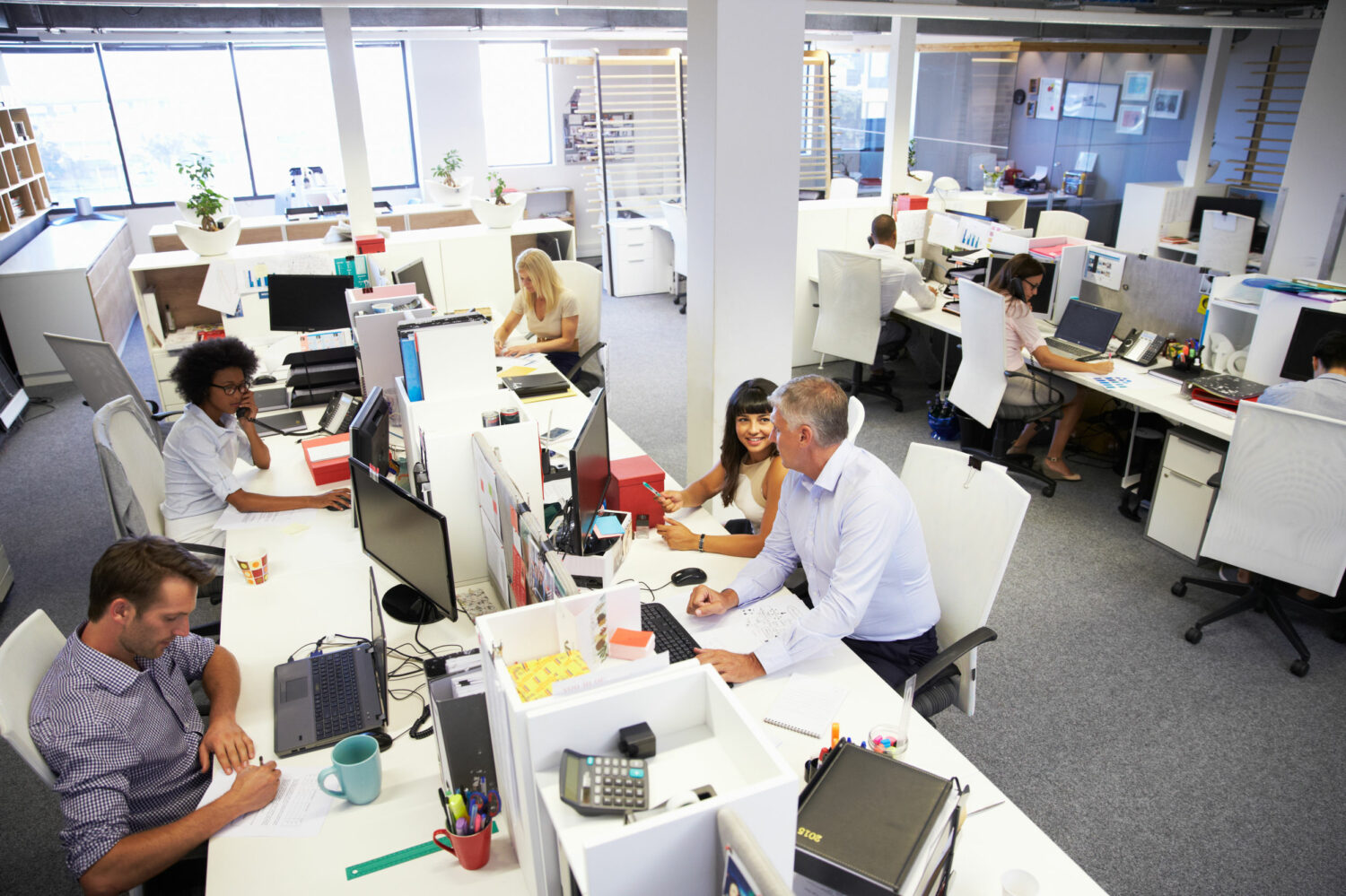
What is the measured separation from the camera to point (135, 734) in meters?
1.88

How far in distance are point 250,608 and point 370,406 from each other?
0.74 m

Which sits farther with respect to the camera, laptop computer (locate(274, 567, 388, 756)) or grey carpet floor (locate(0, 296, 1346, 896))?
grey carpet floor (locate(0, 296, 1346, 896))

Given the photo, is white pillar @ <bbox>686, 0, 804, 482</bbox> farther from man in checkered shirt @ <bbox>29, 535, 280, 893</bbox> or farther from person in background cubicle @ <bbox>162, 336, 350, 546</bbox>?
man in checkered shirt @ <bbox>29, 535, 280, 893</bbox>

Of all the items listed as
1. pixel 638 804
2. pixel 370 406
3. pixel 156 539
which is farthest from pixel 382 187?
pixel 638 804

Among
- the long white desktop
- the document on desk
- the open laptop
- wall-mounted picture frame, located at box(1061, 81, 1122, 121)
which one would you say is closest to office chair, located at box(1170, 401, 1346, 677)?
the open laptop

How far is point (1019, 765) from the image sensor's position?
9.31ft

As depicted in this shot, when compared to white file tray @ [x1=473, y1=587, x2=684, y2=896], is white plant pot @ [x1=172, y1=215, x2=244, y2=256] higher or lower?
higher

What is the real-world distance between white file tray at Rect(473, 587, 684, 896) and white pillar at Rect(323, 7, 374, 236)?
459 cm

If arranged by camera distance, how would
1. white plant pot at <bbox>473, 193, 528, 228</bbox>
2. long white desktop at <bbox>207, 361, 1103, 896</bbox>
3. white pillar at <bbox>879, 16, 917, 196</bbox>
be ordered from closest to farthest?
long white desktop at <bbox>207, 361, 1103, 896</bbox> < white plant pot at <bbox>473, 193, 528, 228</bbox> < white pillar at <bbox>879, 16, 917, 196</bbox>

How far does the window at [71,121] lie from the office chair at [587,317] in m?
7.29

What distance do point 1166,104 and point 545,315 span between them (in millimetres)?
8571

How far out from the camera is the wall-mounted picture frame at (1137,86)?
9555mm

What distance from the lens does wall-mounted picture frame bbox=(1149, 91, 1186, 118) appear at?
9602mm

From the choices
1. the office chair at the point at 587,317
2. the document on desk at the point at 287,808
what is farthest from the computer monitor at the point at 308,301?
the document on desk at the point at 287,808
